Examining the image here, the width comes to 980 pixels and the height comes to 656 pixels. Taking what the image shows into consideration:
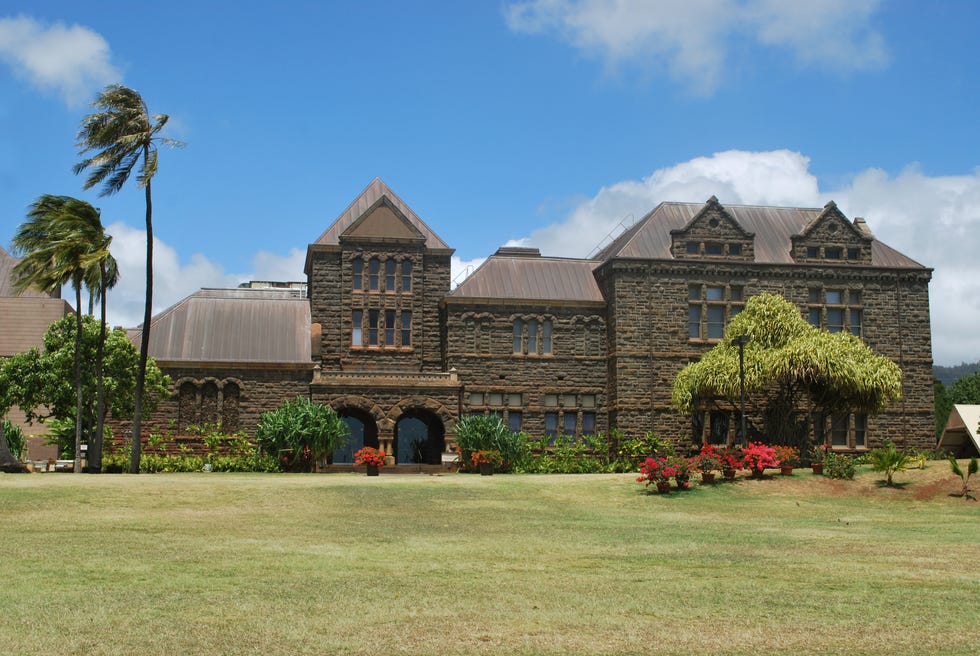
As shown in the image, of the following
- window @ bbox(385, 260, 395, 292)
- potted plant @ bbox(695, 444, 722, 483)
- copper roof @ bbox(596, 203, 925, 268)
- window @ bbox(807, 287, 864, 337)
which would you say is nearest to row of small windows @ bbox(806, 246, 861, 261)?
copper roof @ bbox(596, 203, 925, 268)

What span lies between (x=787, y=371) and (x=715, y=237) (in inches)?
425

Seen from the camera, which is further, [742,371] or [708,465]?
[742,371]

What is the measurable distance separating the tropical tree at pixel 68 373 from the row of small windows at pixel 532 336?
50.0ft

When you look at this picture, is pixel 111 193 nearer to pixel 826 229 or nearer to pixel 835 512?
pixel 835 512

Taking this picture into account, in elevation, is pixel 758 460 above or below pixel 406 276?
below

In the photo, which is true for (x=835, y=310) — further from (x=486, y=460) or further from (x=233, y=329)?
(x=233, y=329)

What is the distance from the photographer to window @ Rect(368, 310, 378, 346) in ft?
152

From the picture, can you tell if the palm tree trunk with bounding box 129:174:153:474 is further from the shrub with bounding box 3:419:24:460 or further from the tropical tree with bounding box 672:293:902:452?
the tropical tree with bounding box 672:293:902:452

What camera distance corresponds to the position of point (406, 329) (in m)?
46.5

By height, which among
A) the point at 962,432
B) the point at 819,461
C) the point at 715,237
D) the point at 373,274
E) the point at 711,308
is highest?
the point at 715,237

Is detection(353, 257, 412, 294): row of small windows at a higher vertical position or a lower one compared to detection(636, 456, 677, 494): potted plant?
higher

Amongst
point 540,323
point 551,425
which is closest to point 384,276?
point 540,323

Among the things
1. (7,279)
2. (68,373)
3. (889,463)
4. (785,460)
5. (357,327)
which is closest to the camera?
(889,463)

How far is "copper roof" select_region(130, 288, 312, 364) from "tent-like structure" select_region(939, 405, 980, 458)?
26.3m
